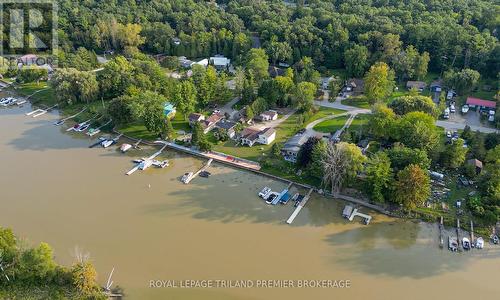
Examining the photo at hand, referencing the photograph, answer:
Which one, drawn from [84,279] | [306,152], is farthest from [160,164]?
[84,279]

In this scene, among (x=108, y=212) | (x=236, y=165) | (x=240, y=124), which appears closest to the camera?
(x=108, y=212)

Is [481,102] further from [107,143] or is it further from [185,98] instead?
[107,143]

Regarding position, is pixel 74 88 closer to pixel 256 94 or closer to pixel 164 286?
pixel 256 94

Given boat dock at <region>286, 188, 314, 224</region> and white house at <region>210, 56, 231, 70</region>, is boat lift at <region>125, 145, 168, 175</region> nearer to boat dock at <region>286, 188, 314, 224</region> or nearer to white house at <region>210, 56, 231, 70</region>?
boat dock at <region>286, 188, 314, 224</region>

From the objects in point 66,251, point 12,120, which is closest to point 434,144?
point 66,251

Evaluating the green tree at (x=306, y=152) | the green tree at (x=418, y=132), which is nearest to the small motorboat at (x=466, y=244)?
the green tree at (x=418, y=132)

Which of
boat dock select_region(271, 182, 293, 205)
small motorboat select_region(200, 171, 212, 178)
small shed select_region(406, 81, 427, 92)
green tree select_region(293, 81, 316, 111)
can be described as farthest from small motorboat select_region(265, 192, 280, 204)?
small shed select_region(406, 81, 427, 92)
